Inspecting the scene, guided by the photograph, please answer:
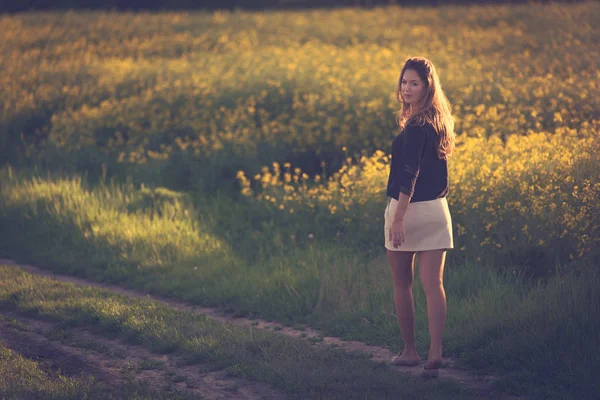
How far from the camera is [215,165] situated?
45.2 feet

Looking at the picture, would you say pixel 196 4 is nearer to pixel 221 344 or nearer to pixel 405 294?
pixel 221 344

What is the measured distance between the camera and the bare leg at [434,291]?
18.0 feet

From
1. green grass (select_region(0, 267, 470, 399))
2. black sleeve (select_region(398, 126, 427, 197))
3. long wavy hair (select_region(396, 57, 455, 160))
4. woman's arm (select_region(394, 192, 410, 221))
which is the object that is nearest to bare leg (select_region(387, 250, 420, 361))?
green grass (select_region(0, 267, 470, 399))

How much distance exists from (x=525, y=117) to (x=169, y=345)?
8515 millimetres

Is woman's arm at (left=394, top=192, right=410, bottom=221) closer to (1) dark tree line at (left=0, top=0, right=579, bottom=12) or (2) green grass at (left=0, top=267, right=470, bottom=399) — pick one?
(2) green grass at (left=0, top=267, right=470, bottom=399)

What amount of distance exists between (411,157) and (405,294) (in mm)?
1100

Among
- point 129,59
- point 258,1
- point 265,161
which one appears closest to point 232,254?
point 265,161

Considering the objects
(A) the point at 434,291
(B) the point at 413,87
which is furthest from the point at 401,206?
(B) the point at 413,87

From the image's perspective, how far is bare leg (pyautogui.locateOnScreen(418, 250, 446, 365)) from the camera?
18.0 feet

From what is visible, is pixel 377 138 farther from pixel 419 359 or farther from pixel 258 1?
pixel 258 1

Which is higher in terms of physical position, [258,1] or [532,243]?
[258,1]

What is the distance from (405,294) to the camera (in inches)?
225

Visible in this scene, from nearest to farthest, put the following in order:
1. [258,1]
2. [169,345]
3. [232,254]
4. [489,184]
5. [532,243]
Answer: [169,345] < [532,243] < [489,184] < [232,254] < [258,1]

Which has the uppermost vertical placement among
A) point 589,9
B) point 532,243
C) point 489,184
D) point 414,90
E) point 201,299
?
point 589,9
